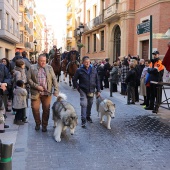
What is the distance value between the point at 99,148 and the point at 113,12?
23.5 meters

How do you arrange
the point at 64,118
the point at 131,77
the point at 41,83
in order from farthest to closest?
the point at 131,77 < the point at 41,83 < the point at 64,118

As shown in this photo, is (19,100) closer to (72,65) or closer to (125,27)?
(72,65)

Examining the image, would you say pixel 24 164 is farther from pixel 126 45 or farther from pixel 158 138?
pixel 126 45

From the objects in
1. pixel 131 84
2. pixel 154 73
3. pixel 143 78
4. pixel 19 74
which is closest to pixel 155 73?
pixel 154 73

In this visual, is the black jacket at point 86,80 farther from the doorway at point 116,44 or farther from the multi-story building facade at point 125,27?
the doorway at point 116,44

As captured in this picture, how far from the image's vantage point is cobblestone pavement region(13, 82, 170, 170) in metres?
4.78

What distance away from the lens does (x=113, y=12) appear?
27.3 metres

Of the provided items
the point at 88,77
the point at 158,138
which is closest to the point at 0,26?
the point at 88,77

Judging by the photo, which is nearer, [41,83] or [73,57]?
[41,83]

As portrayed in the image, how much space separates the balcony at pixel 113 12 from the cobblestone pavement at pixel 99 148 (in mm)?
20572

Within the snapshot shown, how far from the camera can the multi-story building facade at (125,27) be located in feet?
66.8

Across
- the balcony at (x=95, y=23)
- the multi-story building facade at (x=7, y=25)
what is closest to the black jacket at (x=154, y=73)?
the multi-story building facade at (x=7, y=25)

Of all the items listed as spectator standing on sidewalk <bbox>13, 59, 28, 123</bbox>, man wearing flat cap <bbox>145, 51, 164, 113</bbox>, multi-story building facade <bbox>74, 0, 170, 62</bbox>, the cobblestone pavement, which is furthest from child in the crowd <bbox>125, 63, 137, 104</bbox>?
multi-story building facade <bbox>74, 0, 170, 62</bbox>

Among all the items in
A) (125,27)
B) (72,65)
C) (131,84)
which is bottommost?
(131,84)
